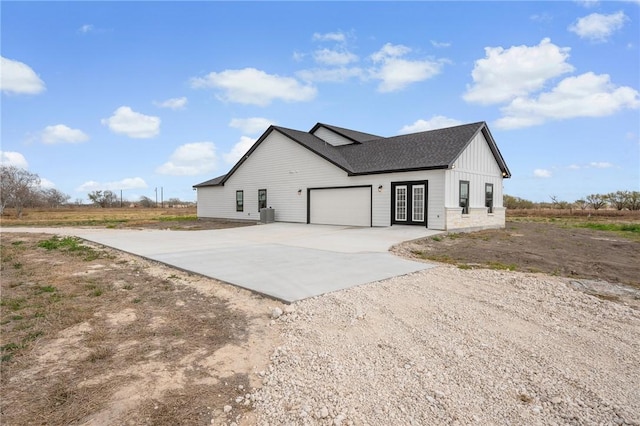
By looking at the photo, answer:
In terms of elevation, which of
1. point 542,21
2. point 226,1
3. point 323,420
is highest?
point 226,1

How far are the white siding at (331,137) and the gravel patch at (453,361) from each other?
19.3 meters

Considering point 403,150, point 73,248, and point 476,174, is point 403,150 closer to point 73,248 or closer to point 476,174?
point 476,174

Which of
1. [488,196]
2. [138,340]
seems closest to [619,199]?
[488,196]

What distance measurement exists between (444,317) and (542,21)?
12.6 meters

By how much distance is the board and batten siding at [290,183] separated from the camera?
51.6 feet

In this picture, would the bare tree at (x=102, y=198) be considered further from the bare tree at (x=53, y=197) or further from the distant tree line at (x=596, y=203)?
the distant tree line at (x=596, y=203)

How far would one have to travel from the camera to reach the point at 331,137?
24.8m

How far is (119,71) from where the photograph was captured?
16031 millimetres

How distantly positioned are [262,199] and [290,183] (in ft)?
9.23

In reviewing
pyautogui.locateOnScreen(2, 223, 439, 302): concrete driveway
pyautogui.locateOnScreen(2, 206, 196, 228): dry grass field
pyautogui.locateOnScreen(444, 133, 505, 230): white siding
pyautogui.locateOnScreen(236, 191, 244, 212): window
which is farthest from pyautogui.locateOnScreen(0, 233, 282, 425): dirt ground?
pyautogui.locateOnScreen(2, 206, 196, 228): dry grass field

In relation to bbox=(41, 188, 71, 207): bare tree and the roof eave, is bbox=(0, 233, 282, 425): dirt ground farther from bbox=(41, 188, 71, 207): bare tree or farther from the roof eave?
bbox=(41, 188, 71, 207): bare tree

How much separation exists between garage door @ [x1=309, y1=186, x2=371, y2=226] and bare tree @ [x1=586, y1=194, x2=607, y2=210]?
33.3 metres

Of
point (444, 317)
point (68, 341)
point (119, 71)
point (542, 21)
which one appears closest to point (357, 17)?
point (542, 21)

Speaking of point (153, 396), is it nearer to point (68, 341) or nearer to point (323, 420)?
point (323, 420)
